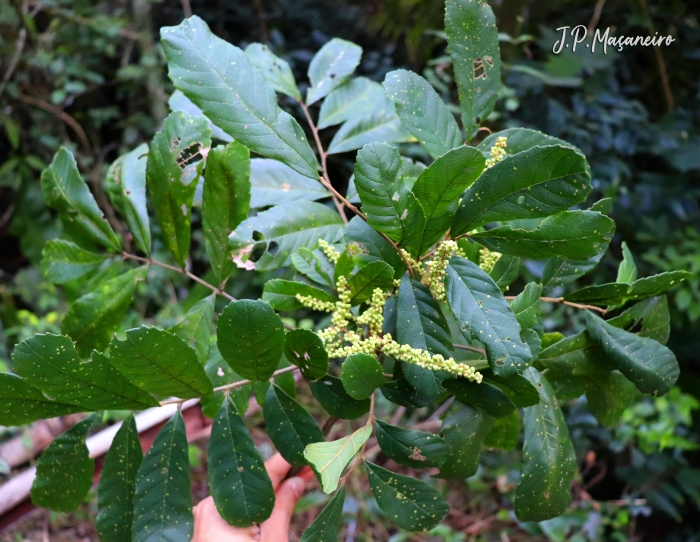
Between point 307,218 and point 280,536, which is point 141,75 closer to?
point 307,218

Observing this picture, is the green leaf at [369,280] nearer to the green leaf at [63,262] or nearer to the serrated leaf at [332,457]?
the serrated leaf at [332,457]

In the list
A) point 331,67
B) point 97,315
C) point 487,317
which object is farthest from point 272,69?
point 487,317

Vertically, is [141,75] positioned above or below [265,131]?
below

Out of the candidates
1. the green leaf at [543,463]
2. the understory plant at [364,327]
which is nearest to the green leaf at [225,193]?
the understory plant at [364,327]

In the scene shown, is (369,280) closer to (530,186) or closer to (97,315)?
(530,186)

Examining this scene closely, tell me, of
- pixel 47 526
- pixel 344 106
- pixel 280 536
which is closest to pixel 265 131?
pixel 344 106
